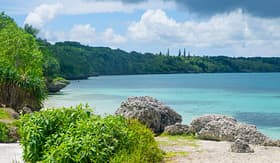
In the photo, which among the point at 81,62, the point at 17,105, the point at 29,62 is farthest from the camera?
the point at 81,62

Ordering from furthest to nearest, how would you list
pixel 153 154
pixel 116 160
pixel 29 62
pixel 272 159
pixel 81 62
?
pixel 81 62 < pixel 29 62 < pixel 272 159 < pixel 153 154 < pixel 116 160

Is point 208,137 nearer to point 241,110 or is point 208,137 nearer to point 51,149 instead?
point 51,149

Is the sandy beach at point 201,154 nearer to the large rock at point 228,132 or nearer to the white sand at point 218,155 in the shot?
the white sand at point 218,155

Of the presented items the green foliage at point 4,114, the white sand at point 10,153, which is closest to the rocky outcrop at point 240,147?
the white sand at point 10,153

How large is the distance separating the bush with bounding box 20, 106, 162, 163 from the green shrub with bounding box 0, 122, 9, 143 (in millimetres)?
3645

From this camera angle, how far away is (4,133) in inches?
616

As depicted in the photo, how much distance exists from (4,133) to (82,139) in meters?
6.66

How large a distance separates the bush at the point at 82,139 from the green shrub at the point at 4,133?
3645 mm

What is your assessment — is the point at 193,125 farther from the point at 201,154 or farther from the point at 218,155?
the point at 218,155

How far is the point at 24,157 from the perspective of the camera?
11.4 meters

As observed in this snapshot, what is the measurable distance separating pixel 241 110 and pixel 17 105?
25088mm

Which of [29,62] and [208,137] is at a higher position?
[29,62]

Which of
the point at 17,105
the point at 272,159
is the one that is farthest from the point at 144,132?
the point at 17,105

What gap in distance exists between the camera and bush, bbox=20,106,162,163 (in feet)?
32.1
